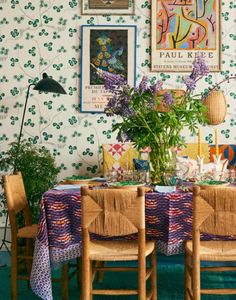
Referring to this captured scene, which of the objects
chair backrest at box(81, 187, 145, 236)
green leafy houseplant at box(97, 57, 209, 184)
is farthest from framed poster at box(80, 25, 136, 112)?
chair backrest at box(81, 187, 145, 236)

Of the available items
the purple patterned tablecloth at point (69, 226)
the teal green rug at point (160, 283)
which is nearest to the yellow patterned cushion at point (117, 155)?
the teal green rug at point (160, 283)

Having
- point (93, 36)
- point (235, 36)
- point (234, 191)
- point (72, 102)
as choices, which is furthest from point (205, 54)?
point (234, 191)

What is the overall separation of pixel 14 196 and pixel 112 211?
3.28 feet

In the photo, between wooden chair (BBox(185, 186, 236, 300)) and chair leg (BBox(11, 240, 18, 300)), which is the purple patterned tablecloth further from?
chair leg (BBox(11, 240, 18, 300))

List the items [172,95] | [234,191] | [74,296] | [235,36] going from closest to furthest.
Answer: [234,191], [172,95], [74,296], [235,36]

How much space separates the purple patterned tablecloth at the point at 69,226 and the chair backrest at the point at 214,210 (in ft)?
0.74

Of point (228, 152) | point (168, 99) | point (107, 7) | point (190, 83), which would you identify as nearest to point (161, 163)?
point (168, 99)

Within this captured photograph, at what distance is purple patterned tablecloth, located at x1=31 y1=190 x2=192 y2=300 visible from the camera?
2.47m

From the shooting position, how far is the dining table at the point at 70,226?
2.47 meters

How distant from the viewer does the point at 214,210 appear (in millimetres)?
2221

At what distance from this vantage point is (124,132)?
9.31 ft

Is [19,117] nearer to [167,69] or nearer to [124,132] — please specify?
[167,69]

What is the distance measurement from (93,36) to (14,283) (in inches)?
110

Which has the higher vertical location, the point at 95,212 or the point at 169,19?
A: the point at 169,19
